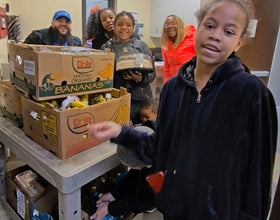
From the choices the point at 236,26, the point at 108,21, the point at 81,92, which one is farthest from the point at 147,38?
the point at 236,26

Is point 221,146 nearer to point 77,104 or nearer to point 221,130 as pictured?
point 221,130

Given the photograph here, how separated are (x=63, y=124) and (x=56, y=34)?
4.45ft

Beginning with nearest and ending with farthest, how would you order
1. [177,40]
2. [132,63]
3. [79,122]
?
[79,122], [132,63], [177,40]

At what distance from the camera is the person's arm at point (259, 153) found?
685 mm

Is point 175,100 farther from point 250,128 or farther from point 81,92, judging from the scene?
point 81,92

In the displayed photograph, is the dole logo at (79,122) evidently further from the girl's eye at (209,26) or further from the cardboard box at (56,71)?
the girl's eye at (209,26)

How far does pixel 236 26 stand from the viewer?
71cm

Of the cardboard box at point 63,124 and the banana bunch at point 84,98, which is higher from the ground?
the banana bunch at point 84,98

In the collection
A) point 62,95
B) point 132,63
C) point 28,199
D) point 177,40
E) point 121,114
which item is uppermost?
point 177,40

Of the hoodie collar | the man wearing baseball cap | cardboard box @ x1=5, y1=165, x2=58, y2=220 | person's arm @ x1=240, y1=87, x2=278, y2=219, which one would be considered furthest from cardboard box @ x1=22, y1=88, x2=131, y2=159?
the man wearing baseball cap

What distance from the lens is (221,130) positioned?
733mm

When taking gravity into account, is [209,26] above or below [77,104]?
above

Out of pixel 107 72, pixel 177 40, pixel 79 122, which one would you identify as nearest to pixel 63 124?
→ pixel 79 122

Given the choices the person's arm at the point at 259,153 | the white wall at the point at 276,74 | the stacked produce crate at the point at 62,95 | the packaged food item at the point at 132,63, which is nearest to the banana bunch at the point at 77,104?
the stacked produce crate at the point at 62,95
